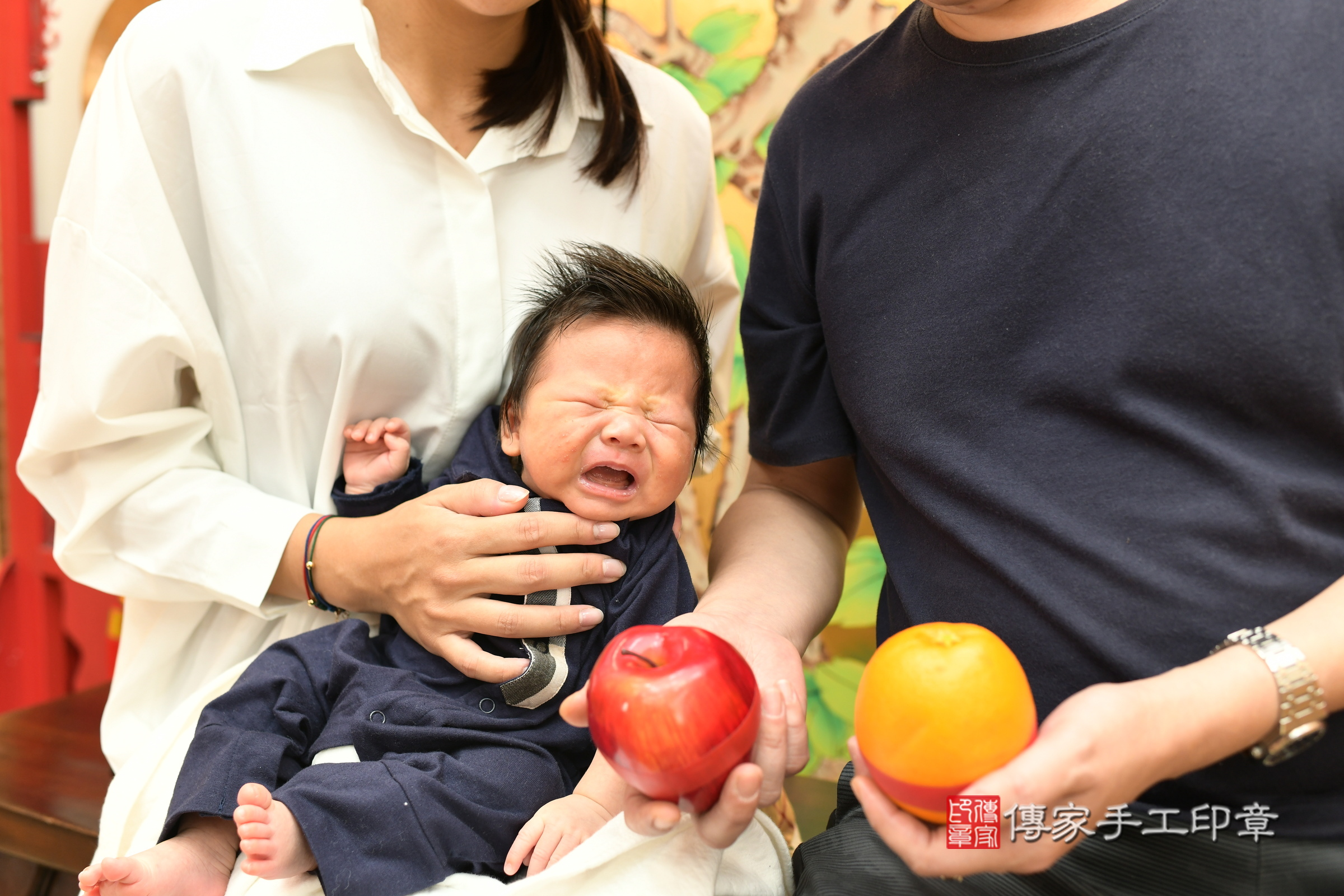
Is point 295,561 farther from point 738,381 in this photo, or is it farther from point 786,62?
point 786,62

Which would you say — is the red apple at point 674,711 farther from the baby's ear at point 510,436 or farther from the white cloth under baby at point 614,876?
the baby's ear at point 510,436

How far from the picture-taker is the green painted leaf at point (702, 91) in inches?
80.7

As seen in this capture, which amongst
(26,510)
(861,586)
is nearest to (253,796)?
(861,586)

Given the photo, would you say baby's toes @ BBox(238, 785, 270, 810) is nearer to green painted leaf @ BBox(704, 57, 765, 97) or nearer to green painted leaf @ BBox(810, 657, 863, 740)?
green painted leaf @ BBox(810, 657, 863, 740)

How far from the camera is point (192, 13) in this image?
1.26 metres

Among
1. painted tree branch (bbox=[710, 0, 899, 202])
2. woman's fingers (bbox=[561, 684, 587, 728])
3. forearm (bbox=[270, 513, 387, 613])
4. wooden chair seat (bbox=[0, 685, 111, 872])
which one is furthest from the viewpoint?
painted tree branch (bbox=[710, 0, 899, 202])

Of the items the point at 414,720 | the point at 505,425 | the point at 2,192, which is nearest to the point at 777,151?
the point at 505,425

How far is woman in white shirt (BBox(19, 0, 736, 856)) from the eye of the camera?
120cm

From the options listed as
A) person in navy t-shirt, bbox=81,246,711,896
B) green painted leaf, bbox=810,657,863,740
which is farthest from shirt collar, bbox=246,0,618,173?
green painted leaf, bbox=810,657,863,740

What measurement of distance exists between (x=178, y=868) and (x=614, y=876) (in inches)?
18.0

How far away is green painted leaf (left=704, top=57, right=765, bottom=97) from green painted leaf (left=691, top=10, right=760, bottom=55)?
0.09ft

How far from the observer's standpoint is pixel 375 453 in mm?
1326

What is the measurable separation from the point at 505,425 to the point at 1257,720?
34.6 inches

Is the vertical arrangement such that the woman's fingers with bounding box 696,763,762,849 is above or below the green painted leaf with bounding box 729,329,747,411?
above
